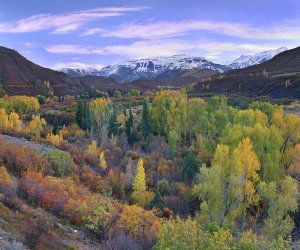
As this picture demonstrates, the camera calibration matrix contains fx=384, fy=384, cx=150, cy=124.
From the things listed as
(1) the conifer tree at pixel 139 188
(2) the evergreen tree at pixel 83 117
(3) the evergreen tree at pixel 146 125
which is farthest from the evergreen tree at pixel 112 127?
(1) the conifer tree at pixel 139 188

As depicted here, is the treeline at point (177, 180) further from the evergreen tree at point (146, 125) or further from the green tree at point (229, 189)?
the evergreen tree at point (146, 125)

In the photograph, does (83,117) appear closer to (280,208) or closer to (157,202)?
(157,202)

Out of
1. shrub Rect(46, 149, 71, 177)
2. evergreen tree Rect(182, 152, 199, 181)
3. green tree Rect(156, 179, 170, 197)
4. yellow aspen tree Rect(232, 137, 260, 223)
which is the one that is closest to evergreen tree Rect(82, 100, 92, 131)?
evergreen tree Rect(182, 152, 199, 181)

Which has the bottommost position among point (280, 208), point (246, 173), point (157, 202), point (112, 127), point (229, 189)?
point (157, 202)

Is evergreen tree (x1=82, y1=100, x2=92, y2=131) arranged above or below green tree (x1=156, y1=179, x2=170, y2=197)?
above

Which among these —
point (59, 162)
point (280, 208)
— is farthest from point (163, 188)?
point (280, 208)

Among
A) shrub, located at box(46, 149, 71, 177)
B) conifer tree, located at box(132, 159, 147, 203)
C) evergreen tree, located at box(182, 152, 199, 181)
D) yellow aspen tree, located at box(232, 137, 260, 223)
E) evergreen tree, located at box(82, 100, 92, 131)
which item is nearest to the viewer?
shrub, located at box(46, 149, 71, 177)

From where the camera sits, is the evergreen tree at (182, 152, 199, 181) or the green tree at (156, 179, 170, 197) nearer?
the green tree at (156, 179, 170, 197)

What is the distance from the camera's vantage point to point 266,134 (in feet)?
155

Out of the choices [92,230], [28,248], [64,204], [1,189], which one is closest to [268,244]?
[28,248]

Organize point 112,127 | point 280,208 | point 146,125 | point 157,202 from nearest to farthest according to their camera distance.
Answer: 1. point 280,208
2. point 157,202
3. point 146,125
4. point 112,127

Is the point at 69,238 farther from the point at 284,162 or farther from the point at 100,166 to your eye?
the point at 284,162

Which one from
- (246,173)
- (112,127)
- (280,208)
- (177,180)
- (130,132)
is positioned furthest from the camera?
(112,127)

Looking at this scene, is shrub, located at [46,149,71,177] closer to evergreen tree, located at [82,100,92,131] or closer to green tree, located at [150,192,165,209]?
green tree, located at [150,192,165,209]
